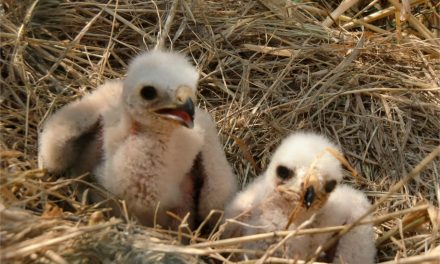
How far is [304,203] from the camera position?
2.88m

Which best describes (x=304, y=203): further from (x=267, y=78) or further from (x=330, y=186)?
(x=267, y=78)

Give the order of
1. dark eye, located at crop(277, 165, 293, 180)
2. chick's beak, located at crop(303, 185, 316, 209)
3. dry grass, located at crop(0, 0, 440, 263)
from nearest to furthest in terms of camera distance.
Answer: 1. chick's beak, located at crop(303, 185, 316, 209)
2. dark eye, located at crop(277, 165, 293, 180)
3. dry grass, located at crop(0, 0, 440, 263)

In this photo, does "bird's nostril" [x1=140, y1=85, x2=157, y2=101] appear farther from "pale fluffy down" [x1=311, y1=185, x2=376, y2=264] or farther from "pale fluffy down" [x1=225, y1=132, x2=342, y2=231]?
"pale fluffy down" [x1=311, y1=185, x2=376, y2=264]

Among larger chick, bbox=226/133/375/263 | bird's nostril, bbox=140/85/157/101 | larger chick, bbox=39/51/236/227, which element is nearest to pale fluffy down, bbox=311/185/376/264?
larger chick, bbox=226/133/375/263

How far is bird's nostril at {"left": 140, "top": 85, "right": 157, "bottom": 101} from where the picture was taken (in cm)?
289

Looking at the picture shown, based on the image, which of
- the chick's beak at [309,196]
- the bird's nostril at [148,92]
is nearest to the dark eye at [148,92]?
the bird's nostril at [148,92]

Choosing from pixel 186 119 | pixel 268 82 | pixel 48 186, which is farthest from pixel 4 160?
pixel 268 82

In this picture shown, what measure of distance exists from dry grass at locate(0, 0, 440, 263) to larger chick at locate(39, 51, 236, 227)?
12cm

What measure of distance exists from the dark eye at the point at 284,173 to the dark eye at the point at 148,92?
0.55 metres

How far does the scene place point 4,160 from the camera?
2936mm

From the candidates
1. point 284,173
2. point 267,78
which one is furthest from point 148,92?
point 267,78

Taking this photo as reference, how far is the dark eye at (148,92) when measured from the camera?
2.89m

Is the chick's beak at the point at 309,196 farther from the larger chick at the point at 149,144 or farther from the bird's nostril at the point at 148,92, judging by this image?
the bird's nostril at the point at 148,92

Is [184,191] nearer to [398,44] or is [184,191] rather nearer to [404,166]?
[404,166]
